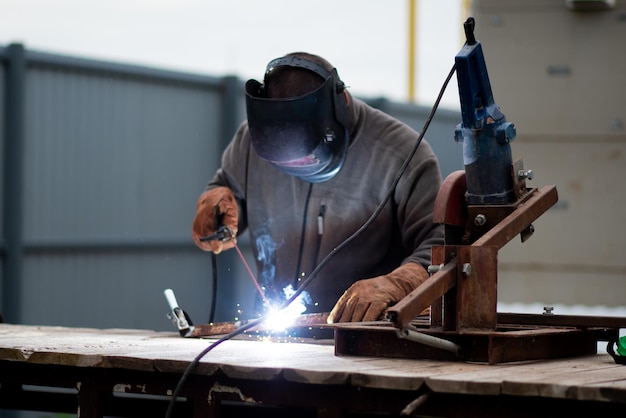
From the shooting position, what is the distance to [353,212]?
14.8 ft

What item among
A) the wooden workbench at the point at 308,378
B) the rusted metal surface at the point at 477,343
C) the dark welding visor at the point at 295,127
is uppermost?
the dark welding visor at the point at 295,127

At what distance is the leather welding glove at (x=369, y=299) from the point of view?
11.8 ft

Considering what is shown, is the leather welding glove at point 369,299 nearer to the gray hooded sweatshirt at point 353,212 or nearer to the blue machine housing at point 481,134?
the blue machine housing at point 481,134

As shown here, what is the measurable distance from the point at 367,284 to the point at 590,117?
97.9 inches

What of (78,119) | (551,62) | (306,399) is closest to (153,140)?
(78,119)

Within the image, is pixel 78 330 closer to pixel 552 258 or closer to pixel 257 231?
pixel 257 231

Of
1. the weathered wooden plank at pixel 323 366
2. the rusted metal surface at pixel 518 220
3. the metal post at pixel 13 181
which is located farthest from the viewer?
the metal post at pixel 13 181

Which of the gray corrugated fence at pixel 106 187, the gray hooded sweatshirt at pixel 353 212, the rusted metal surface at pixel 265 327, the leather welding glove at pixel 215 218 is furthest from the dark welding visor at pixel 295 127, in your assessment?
the gray corrugated fence at pixel 106 187

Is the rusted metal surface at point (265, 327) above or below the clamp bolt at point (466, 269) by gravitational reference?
below

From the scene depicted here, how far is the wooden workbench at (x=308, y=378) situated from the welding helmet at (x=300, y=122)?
72 cm

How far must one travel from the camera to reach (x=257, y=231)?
4781mm

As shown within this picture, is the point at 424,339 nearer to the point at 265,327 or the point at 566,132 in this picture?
the point at 265,327

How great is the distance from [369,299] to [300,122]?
0.75 m

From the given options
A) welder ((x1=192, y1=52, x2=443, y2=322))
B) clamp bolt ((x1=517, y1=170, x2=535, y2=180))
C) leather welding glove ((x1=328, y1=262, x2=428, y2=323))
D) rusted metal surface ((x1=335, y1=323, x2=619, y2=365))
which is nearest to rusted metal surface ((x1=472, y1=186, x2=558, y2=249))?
clamp bolt ((x1=517, y1=170, x2=535, y2=180))
